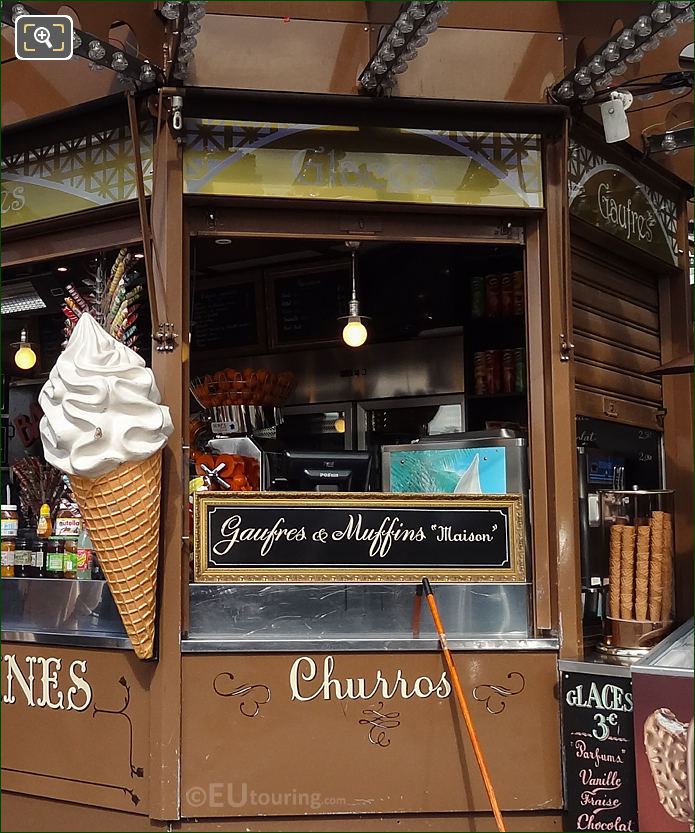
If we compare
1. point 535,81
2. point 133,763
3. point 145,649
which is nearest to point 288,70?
point 535,81

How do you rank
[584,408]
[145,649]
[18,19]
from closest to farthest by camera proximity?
[18,19] → [145,649] → [584,408]

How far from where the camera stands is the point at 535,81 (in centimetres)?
419

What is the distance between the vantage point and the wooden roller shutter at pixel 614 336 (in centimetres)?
479

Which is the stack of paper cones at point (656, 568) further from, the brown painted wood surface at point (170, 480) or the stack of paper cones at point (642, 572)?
the brown painted wood surface at point (170, 480)

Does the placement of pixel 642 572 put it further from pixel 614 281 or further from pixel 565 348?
pixel 614 281

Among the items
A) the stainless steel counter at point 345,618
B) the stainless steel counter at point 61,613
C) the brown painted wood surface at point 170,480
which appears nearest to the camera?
the brown painted wood surface at point 170,480

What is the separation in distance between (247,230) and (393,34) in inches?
40.6

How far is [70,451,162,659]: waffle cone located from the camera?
11.7ft

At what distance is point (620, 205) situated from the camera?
15.9 ft

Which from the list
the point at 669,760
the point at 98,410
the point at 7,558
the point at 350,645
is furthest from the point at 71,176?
the point at 669,760

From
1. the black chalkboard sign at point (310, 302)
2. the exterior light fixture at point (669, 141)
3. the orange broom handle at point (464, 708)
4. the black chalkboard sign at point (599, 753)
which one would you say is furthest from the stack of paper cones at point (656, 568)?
the black chalkboard sign at point (310, 302)

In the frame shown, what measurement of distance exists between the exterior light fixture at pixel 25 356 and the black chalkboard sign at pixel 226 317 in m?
1.23

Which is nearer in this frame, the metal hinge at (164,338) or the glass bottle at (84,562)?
the metal hinge at (164,338)

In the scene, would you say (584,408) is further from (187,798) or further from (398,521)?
(187,798)
